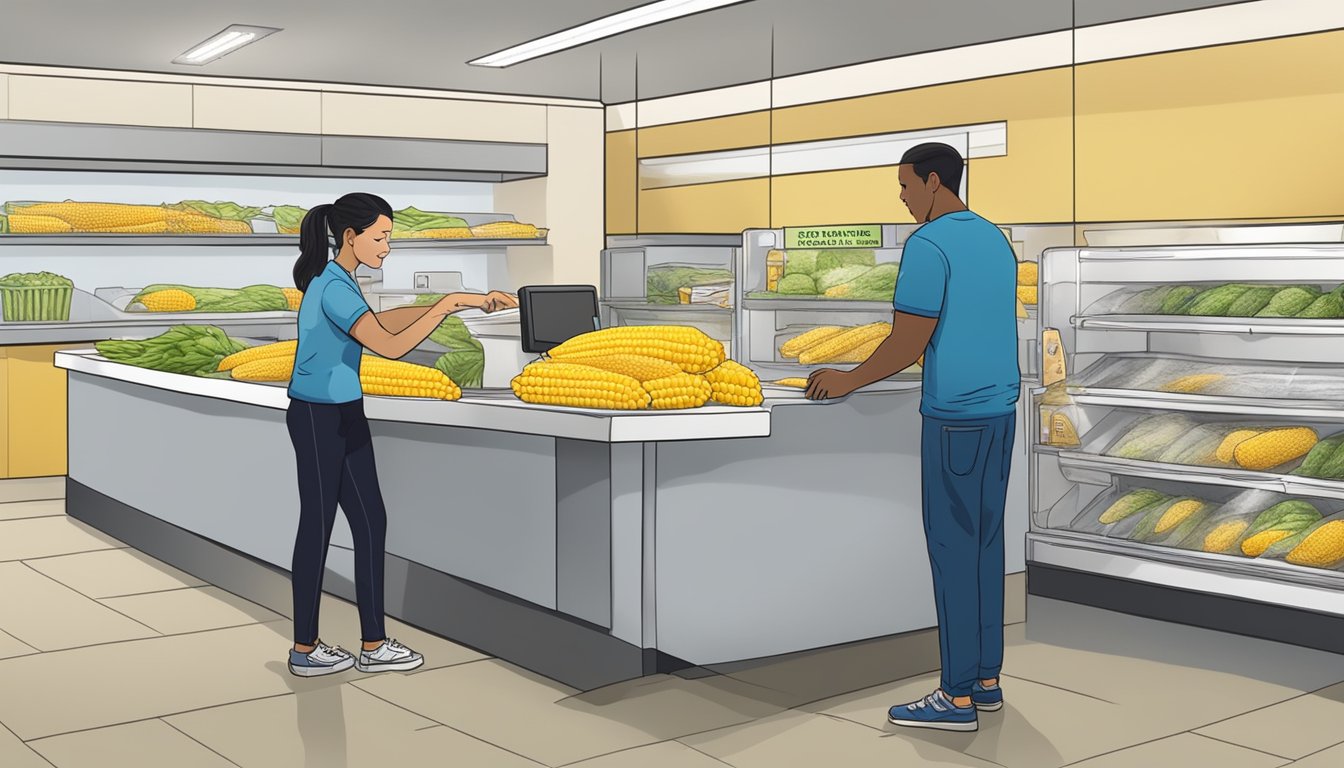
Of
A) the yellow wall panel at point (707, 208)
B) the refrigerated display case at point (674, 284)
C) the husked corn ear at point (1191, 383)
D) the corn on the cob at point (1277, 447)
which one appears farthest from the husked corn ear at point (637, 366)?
the yellow wall panel at point (707, 208)

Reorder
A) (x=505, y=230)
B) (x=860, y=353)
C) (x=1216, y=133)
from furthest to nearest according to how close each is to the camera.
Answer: (x=505, y=230) → (x=1216, y=133) → (x=860, y=353)

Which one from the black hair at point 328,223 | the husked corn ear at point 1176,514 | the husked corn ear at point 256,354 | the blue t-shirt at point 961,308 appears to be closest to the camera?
the blue t-shirt at point 961,308

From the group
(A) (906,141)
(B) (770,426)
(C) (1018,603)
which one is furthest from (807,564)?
(A) (906,141)

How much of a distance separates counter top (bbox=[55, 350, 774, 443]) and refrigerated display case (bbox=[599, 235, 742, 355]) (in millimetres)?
2736

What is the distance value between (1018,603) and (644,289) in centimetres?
357

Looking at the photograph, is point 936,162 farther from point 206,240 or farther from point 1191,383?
point 206,240

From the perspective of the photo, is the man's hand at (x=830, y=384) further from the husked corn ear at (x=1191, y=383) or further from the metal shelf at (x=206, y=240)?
the metal shelf at (x=206, y=240)

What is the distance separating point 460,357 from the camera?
506 centimetres

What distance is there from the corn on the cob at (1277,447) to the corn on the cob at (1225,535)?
0.22m

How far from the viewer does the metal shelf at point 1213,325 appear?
4.32 metres

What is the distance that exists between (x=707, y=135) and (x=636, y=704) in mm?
5315

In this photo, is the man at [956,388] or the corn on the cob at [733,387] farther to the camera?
the corn on the cob at [733,387]

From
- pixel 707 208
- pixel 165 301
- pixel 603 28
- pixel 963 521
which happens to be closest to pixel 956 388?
pixel 963 521

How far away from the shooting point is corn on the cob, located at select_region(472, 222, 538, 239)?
8961mm
